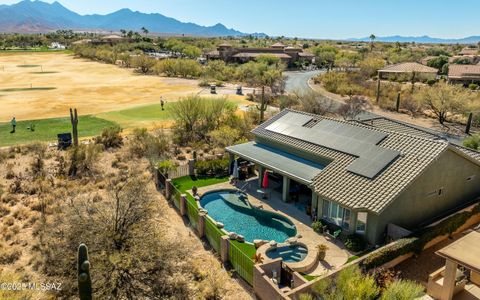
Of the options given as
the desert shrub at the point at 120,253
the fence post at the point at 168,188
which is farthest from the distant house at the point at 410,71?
the desert shrub at the point at 120,253

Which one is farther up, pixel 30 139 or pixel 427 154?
pixel 427 154

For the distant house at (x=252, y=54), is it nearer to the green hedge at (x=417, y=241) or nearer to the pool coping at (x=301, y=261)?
the green hedge at (x=417, y=241)

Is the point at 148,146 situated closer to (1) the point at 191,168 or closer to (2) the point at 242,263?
(1) the point at 191,168

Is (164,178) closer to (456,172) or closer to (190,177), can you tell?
(190,177)

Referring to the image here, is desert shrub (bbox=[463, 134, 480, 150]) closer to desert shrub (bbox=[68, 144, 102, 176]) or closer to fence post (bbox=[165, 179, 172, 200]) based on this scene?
fence post (bbox=[165, 179, 172, 200])

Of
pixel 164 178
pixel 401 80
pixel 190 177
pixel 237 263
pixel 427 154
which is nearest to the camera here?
pixel 237 263

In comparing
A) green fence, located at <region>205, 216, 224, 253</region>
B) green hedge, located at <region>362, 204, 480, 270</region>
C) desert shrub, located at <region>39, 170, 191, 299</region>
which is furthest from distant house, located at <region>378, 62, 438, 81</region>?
desert shrub, located at <region>39, 170, 191, 299</region>

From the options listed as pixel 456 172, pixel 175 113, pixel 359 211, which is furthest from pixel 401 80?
pixel 359 211
